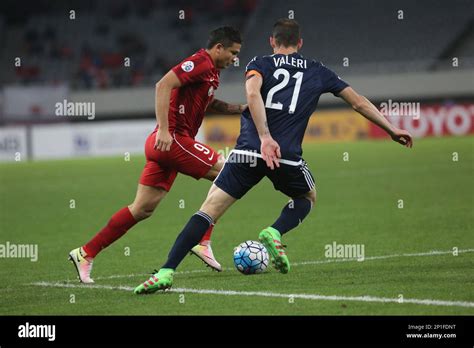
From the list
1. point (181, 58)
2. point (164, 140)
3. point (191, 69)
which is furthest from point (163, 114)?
point (181, 58)

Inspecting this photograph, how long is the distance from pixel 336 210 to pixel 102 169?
14061 millimetres

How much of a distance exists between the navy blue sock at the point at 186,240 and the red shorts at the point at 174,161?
3.57 ft

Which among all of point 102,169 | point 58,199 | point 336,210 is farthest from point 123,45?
point 336,210

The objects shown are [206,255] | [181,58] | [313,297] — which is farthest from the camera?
[181,58]

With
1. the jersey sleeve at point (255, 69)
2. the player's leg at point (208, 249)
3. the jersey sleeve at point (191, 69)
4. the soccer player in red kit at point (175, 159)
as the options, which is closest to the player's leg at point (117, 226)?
the soccer player in red kit at point (175, 159)

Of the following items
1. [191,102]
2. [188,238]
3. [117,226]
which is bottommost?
[188,238]

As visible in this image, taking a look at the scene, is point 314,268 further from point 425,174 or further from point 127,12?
point 127,12

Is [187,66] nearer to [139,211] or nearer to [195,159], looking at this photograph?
[195,159]

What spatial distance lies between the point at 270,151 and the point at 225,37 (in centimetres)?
141

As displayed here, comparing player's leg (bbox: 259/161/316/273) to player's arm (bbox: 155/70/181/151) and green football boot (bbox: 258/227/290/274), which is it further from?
player's arm (bbox: 155/70/181/151)

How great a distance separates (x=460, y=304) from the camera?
683 cm

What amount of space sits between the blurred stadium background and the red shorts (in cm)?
2688

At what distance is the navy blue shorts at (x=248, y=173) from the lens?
807 centimetres

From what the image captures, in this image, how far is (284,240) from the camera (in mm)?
11750
